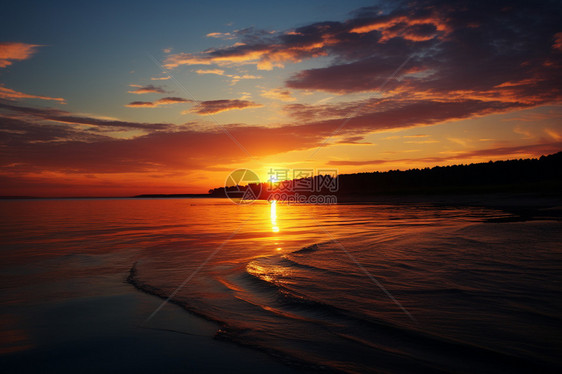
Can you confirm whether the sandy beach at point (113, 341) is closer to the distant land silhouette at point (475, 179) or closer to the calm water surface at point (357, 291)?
the calm water surface at point (357, 291)

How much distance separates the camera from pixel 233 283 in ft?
26.2

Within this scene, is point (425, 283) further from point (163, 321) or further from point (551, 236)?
point (551, 236)

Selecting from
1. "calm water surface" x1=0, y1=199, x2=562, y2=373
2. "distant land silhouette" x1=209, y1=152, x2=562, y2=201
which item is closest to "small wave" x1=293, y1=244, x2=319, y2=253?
"calm water surface" x1=0, y1=199, x2=562, y2=373

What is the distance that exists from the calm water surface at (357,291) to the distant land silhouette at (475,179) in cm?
5469

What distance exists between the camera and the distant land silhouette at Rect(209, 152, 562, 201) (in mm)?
64650

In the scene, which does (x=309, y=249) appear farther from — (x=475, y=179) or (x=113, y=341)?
(x=475, y=179)

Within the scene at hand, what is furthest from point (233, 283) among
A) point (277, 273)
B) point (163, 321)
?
point (163, 321)

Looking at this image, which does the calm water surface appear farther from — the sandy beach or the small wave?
the sandy beach

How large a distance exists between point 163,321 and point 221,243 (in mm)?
9079

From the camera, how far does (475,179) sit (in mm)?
80375

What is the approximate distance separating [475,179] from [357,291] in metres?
86.4

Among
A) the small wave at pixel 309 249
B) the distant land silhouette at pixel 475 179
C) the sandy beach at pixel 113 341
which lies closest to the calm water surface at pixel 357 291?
the small wave at pixel 309 249

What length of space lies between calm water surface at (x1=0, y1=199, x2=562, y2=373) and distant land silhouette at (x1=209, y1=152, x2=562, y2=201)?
179ft

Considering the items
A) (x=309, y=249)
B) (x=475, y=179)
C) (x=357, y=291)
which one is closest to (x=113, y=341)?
(x=357, y=291)
